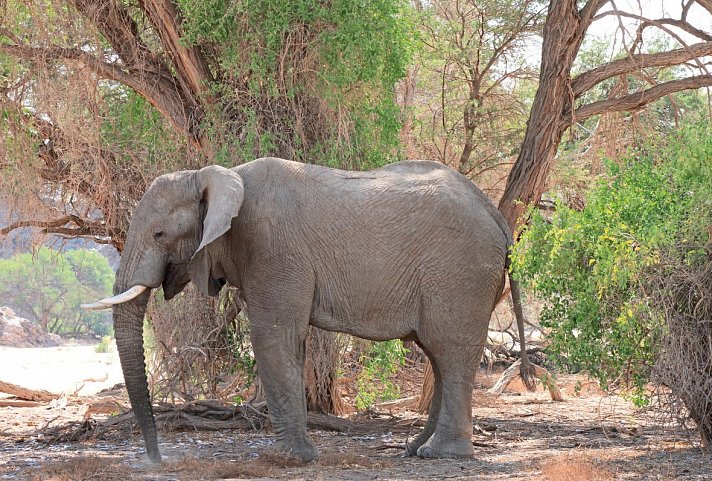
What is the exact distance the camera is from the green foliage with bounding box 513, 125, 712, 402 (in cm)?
759

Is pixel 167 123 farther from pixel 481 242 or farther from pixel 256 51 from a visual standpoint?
pixel 481 242

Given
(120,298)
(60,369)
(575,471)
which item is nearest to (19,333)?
(60,369)

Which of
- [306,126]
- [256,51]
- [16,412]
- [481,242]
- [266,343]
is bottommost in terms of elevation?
[16,412]

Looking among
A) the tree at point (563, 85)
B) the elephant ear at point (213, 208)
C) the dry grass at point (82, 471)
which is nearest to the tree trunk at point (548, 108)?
the tree at point (563, 85)

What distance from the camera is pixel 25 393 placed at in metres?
15.0

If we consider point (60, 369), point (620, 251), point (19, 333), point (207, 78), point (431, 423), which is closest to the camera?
point (620, 251)

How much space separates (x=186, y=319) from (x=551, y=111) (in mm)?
4694

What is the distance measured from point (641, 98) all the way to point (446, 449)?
5232mm

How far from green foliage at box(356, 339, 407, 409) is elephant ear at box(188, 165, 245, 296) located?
3282 millimetres

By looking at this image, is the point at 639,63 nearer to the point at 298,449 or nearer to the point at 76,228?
the point at 298,449

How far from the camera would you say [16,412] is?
43.6ft

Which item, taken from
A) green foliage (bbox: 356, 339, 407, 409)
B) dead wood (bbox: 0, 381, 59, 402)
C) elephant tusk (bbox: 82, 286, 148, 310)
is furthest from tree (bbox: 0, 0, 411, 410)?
dead wood (bbox: 0, 381, 59, 402)

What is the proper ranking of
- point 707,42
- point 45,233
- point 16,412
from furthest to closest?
point 45,233 → point 16,412 → point 707,42

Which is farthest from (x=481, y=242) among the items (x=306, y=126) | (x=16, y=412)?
(x=16, y=412)
